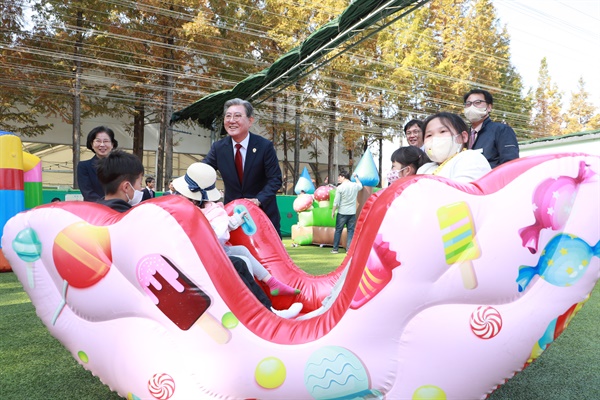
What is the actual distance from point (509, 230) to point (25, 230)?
184cm

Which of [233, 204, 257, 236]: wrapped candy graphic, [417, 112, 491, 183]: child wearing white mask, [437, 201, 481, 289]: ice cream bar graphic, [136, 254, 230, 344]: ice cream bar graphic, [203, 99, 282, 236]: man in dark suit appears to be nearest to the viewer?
[437, 201, 481, 289]: ice cream bar graphic

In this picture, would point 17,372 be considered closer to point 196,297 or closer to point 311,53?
point 196,297

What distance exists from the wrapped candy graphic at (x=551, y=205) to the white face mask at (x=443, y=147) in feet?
1.78

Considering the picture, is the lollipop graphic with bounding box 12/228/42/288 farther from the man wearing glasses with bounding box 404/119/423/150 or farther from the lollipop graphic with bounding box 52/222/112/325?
the man wearing glasses with bounding box 404/119/423/150

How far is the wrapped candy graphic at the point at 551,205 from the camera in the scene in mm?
1543

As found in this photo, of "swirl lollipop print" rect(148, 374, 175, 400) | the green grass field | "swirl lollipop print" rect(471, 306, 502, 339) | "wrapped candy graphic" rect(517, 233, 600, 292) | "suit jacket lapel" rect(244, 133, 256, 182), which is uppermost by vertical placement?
"suit jacket lapel" rect(244, 133, 256, 182)

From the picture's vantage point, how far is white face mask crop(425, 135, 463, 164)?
2.05 m

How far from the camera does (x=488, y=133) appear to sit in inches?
113

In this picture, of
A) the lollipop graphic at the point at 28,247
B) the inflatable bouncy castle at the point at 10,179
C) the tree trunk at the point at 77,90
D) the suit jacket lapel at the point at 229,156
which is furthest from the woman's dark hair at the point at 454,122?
the tree trunk at the point at 77,90

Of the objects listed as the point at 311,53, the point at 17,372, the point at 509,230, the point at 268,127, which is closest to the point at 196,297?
the point at 509,230

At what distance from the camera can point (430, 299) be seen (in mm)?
1532

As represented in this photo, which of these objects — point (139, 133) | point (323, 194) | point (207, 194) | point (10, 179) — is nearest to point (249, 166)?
point (207, 194)

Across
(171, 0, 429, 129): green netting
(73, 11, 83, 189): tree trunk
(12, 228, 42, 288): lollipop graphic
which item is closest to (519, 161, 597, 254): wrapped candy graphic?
(12, 228, 42, 288): lollipop graphic

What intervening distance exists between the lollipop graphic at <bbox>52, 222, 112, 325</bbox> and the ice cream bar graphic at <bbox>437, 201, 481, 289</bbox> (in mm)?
1204
